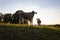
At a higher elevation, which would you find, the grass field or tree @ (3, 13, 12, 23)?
tree @ (3, 13, 12, 23)

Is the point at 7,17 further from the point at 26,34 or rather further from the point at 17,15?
the point at 26,34

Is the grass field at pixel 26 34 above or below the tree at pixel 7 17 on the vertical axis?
below

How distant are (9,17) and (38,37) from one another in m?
24.6

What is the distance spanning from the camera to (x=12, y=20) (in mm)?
50312

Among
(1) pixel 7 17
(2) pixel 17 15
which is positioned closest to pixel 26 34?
(2) pixel 17 15

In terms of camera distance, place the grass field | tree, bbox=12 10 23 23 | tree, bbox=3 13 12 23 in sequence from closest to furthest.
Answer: the grass field < tree, bbox=12 10 23 23 < tree, bbox=3 13 12 23

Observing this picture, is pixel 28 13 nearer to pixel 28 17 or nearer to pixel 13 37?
pixel 28 17

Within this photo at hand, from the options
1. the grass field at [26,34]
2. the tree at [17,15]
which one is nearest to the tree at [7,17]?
the tree at [17,15]

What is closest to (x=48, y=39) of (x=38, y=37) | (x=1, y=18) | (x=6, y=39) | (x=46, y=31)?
(x=38, y=37)

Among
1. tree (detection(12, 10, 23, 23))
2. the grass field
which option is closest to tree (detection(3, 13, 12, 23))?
tree (detection(12, 10, 23, 23))

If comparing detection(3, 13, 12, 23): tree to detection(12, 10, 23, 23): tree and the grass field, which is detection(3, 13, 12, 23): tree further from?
the grass field

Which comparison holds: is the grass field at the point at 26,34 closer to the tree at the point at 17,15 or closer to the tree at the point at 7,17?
the tree at the point at 17,15

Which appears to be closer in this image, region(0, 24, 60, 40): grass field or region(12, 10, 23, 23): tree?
region(0, 24, 60, 40): grass field

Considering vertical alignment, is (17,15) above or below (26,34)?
above
